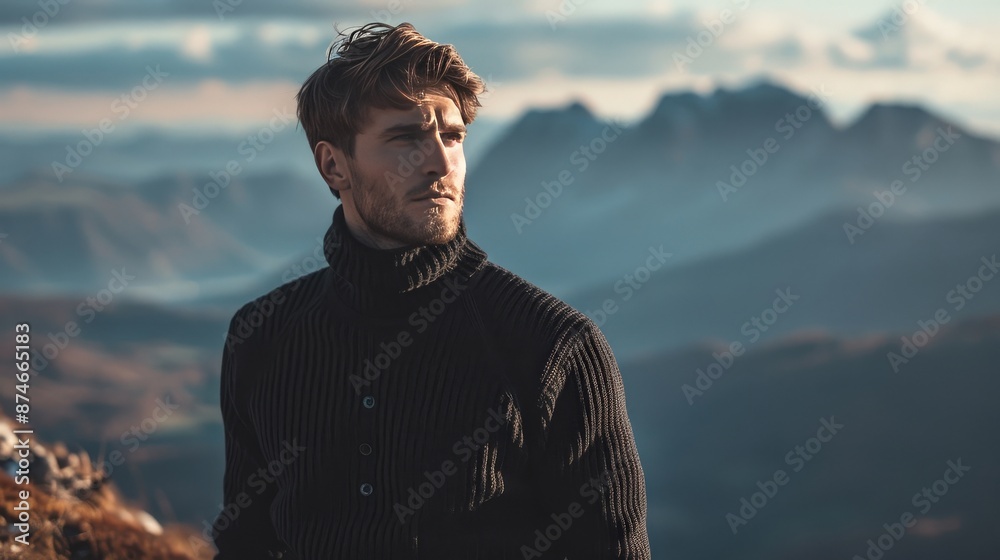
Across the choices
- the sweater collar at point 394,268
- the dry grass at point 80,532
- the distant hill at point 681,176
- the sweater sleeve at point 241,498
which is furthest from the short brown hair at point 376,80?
the distant hill at point 681,176

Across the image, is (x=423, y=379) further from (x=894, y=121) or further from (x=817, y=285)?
(x=894, y=121)

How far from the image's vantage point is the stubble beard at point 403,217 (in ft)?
5.24

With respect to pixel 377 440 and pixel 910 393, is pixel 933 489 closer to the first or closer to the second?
pixel 910 393

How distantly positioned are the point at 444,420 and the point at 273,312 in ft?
1.36

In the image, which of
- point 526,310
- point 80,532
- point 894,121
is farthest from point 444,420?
point 894,121

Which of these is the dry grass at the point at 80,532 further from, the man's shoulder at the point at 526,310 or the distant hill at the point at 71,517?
the man's shoulder at the point at 526,310

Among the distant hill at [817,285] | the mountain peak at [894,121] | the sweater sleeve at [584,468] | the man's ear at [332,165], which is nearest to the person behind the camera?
the sweater sleeve at [584,468]

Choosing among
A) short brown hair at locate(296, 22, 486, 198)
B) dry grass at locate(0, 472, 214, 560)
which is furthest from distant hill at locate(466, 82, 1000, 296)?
short brown hair at locate(296, 22, 486, 198)

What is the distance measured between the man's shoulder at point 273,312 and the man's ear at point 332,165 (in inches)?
7.3

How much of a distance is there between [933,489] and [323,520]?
2042 cm

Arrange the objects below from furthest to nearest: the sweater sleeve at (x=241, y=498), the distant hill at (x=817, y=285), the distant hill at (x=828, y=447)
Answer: the distant hill at (x=817, y=285) < the distant hill at (x=828, y=447) < the sweater sleeve at (x=241, y=498)

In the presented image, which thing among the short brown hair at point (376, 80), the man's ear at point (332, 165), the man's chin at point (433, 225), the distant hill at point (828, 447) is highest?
the short brown hair at point (376, 80)

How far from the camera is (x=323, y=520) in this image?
1.61 meters

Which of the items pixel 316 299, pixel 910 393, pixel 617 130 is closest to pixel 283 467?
pixel 316 299
